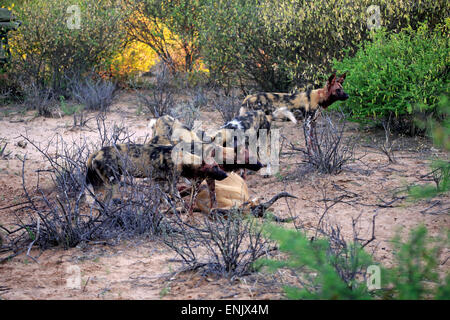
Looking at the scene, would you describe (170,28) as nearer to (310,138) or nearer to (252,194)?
(310,138)

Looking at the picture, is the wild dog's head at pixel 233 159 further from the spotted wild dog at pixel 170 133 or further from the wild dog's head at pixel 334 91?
the wild dog's head at pixel 334 91

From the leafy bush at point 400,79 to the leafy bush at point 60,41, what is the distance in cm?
655

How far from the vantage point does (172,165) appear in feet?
18.5

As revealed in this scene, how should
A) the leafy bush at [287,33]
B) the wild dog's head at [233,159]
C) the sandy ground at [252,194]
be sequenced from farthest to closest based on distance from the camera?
the leafy bush at [287,33] → the wild dog's head at [233,159] → the sandy ground at [252,194]

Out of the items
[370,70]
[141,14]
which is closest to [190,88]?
[141,14]

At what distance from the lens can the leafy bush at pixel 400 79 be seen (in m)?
7.84

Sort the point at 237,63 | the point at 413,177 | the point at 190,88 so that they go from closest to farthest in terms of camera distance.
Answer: the point at 413,177
the point at 237,63
the point at 190,88

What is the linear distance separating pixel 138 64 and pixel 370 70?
7.22 m

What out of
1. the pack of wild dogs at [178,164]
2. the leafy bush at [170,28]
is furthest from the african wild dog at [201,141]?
the leafy bush at [170,28]

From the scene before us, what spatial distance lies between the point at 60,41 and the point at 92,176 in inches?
285

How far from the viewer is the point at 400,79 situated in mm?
7938

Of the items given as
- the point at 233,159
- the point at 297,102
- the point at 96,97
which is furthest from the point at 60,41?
the point at 233,159

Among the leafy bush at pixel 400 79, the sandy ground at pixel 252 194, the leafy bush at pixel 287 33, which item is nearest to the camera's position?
A: the sandy ground at pixel 252 194

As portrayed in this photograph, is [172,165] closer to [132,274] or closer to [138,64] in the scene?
[132,274]
